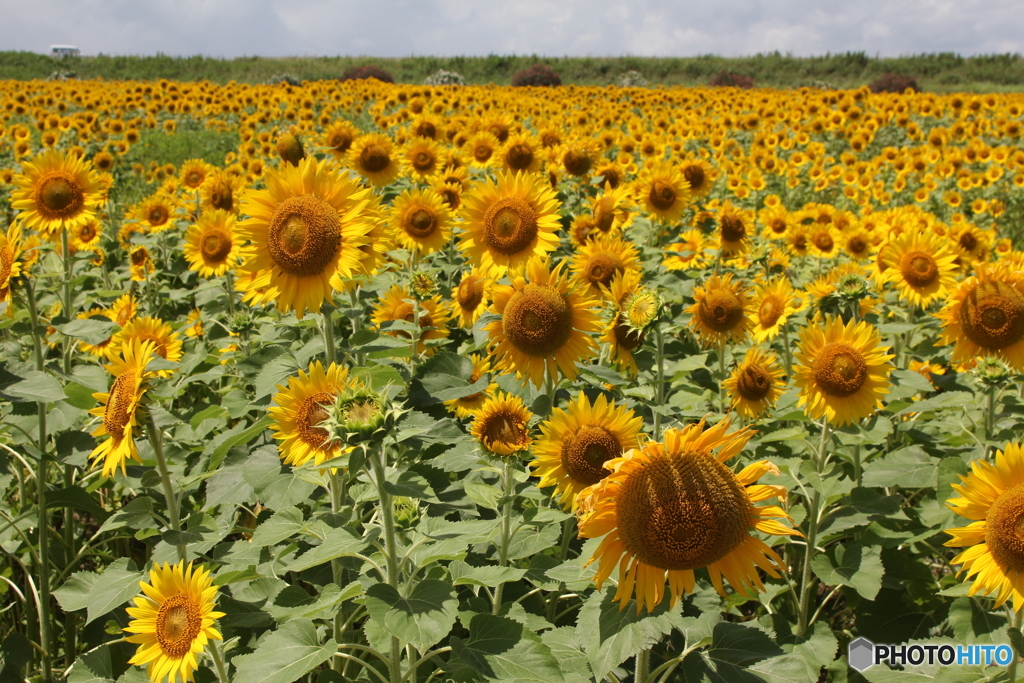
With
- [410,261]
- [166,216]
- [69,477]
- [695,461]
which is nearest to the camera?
[695,461]

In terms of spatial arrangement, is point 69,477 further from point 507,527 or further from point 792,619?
point 792,619

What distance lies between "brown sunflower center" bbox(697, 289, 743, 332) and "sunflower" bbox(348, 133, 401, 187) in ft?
8.22

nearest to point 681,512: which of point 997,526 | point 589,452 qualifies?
point 589,452

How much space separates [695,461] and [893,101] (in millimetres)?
15903

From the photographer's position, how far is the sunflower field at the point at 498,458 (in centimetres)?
185

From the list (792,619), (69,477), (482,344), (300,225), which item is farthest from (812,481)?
(69,477)

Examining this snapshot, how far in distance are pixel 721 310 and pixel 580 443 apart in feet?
5.46

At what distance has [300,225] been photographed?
249 centimetres

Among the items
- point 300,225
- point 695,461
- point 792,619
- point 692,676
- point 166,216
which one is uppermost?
point 166,216

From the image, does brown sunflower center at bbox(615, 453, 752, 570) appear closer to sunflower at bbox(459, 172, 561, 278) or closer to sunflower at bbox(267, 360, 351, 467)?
sunflower at bbox(267, 360, 351, 467)

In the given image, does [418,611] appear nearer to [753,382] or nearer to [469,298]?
[469,298]

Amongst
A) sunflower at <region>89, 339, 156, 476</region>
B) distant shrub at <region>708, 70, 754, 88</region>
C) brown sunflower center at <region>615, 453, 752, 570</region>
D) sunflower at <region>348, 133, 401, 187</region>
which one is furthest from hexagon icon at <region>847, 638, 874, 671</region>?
distant shrub at <region>708, 70, 754, 88</region>

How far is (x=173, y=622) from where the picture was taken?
223 centimetres

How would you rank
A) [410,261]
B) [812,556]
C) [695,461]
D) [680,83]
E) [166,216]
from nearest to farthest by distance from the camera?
[695,461]
[812,556]
[410,261]
[166,216]
[680,83]
